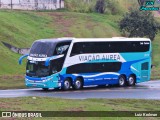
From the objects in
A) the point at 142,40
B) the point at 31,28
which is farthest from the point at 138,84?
the point at 31,28

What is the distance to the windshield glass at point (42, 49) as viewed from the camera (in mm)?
33188

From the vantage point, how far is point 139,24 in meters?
68.8

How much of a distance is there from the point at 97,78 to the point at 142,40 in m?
4.87

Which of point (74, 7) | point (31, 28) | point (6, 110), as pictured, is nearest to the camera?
point (6, 110)

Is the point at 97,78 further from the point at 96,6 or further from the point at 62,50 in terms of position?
the point at 96,6

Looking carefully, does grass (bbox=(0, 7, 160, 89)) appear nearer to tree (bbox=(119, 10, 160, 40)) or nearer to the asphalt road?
tree (bbox=(119, 10, 160, 40))

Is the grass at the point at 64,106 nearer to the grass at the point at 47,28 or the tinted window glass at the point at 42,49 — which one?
the tinted window glass at the point at 42,49

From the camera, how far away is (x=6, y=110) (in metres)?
19.4

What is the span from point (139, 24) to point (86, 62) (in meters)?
34.5

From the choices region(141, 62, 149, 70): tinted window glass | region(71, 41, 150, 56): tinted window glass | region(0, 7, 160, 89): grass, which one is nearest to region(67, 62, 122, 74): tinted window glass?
region(71, 41, 150, 56): tinted window glass

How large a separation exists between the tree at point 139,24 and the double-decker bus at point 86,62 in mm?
29843

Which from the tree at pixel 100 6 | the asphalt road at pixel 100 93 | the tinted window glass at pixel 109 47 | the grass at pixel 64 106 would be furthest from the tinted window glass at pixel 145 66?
the tree at pixel 100 6

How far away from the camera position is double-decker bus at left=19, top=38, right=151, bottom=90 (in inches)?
1314

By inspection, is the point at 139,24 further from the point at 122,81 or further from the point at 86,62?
the point at 86,62
